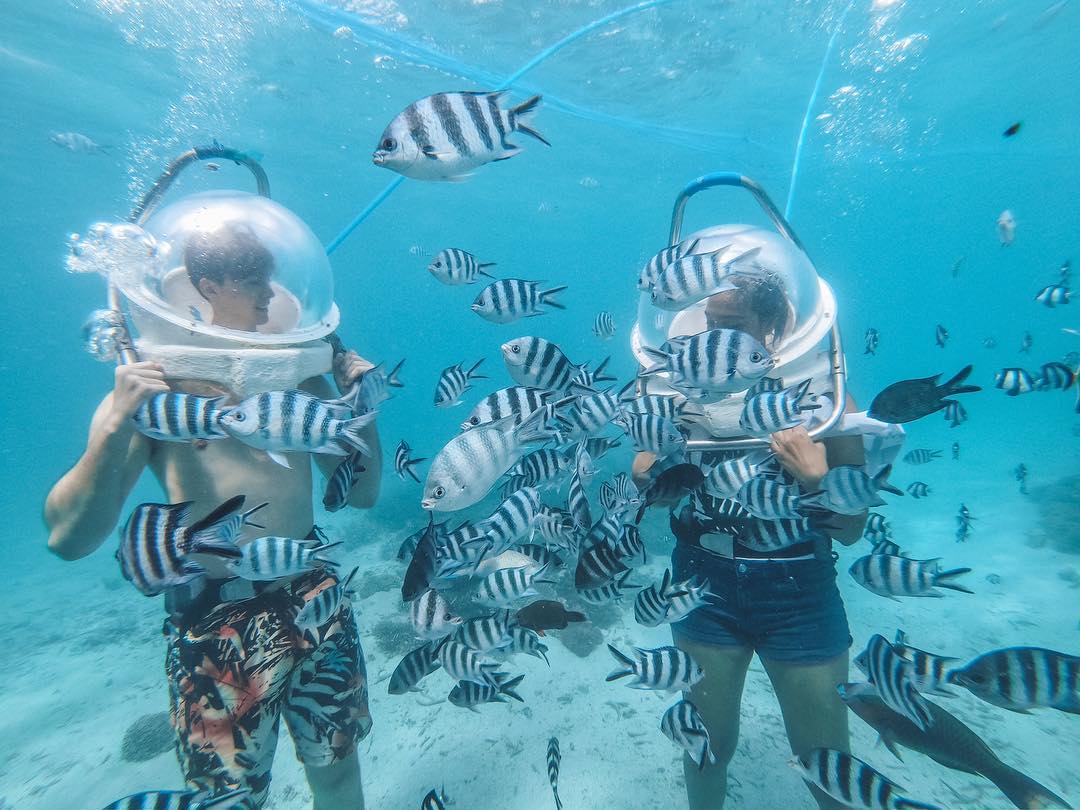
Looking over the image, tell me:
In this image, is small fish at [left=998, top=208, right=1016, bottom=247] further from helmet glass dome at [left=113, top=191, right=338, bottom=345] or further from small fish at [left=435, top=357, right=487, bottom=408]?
helmet glass dome at [left=113, top=191, right=338, bottom=345]

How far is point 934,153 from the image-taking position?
1182 inches

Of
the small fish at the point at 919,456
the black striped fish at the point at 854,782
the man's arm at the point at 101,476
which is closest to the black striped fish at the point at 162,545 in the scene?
the man's arm at the point at 101,476

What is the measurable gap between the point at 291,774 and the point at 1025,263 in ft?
497

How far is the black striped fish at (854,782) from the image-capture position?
2068 mm

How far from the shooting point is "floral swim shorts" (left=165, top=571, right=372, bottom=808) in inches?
99.0

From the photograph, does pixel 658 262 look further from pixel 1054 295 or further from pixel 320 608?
pixel 1054 295

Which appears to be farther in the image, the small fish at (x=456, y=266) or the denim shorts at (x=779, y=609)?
the small fish at (x=456, y=266)

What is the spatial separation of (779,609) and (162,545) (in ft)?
10.6

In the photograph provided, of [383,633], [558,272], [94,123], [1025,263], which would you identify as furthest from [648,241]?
[1025,263]

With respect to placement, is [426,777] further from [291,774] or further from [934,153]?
[934,153]

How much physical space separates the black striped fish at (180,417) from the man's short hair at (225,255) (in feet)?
3.23

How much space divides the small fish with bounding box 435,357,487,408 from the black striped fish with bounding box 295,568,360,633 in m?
1.42

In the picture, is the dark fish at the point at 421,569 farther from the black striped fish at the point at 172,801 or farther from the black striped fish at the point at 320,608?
the black striped fish at the point at 172,801

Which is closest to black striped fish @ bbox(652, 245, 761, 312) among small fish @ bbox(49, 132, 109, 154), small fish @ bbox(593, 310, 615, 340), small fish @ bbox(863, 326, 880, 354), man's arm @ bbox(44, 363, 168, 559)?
man's arm @ bbox(44, 363, 168, 559)
